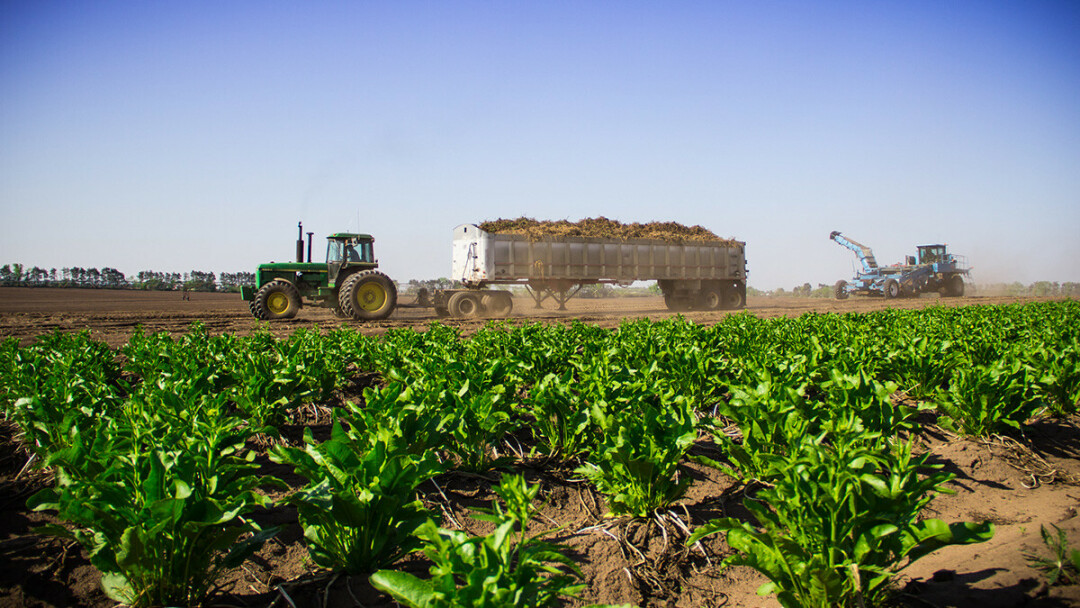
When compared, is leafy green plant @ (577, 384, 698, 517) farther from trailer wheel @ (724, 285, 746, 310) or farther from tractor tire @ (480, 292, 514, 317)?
trailer wheel @ (724, 285, 746, 310)

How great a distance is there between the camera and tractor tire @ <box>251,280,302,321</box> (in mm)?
15281

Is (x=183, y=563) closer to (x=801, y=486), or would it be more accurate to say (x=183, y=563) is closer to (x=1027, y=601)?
(x=801, y=486)

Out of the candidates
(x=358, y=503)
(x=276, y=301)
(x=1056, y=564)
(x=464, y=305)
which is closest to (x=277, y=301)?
(x=276, y=301)

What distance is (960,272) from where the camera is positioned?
32.5m

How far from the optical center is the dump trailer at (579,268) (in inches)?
724

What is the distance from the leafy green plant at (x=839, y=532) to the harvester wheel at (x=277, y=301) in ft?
50.2

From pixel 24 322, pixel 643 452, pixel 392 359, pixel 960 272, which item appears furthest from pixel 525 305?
pixel 960 272

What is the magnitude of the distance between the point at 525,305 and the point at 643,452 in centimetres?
2035

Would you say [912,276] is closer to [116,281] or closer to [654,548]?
[654,548]

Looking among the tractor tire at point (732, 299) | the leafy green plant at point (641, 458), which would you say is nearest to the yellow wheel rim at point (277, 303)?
the leafy green plant at point (641, 458)

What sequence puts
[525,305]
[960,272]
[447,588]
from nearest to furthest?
[447,588]
[525,305]
[960,272]

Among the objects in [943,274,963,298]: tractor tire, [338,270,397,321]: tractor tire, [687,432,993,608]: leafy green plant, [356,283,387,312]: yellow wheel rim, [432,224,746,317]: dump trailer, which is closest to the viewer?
[687,432,993,608]: leafy green plant

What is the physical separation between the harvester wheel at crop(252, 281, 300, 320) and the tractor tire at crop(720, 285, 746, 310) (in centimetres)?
1639

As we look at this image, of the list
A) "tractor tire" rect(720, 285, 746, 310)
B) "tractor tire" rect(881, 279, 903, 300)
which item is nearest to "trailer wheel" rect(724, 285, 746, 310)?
"tractor tire" rect(720, 285, 746, 310)
